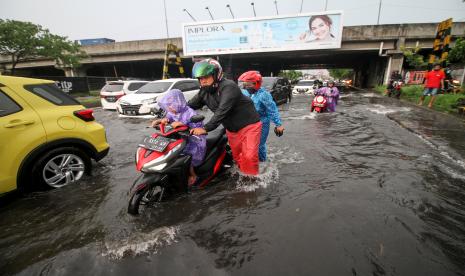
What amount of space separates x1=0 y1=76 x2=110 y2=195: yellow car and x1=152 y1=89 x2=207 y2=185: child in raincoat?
1494 millimetres

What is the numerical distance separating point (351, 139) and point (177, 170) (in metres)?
5.00

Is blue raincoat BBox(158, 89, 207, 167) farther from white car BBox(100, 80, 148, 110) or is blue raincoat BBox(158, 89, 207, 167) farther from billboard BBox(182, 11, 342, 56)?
billboard BBox(182, 11, 342, 56)

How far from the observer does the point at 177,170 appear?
3.07m

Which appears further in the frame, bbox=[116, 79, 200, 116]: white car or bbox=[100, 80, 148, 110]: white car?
bbox=[100, 80, 148, 110]: white car

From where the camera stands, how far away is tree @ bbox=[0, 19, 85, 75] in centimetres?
2273

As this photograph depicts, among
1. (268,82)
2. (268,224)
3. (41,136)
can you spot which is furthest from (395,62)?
(41,136)

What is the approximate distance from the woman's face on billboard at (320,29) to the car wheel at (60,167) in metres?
26.5

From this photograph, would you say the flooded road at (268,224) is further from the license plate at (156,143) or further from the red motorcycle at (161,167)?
the license plate at (156,143)

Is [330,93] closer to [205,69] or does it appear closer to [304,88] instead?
[205,69]

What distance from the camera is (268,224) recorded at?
2850mm

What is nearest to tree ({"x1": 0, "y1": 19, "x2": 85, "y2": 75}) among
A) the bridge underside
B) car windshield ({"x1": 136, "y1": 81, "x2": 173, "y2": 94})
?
the bridge underside

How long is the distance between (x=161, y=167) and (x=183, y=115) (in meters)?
0.88

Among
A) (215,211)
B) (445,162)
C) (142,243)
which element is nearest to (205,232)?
(215,211)

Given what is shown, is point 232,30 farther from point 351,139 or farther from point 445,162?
point 445,162
